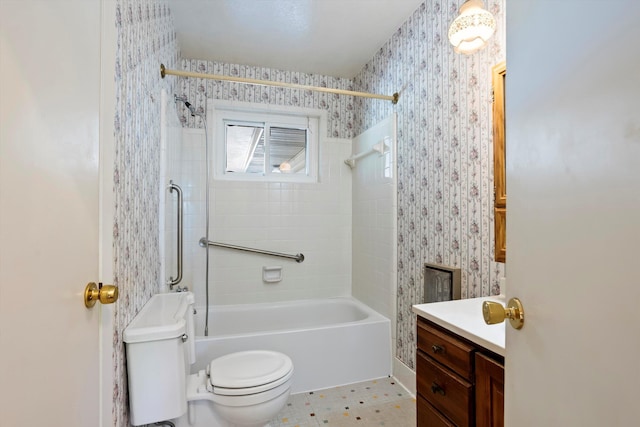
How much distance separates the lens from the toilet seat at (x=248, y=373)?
147 cm

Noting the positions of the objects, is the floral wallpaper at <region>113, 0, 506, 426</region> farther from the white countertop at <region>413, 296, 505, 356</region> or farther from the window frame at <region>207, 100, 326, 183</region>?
the window frame at <region>207, 100, 326, 183</region>

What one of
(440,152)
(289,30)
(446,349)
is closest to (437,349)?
(446,349)

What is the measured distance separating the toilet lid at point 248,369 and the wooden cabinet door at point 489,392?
927mm

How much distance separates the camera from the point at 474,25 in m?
1.34

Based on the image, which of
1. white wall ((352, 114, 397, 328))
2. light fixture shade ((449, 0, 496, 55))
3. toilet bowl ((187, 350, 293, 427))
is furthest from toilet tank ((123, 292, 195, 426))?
light fixture shade ((449, 0, 496, 55))

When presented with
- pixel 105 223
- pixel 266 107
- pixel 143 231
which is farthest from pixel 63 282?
pixel 266 107

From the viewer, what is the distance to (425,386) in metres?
1.29

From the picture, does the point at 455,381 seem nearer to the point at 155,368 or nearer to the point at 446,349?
the point at 446,349

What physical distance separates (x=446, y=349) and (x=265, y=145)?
2.43 m

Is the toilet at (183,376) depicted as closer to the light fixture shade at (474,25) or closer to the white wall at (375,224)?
the white wall at (375,224)

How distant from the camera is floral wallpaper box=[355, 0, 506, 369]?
1.55m

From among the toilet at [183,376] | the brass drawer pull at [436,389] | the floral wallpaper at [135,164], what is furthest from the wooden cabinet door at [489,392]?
the floral wallpaper at [135,164]

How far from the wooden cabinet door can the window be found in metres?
2.38

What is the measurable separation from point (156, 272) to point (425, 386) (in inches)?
63.0
